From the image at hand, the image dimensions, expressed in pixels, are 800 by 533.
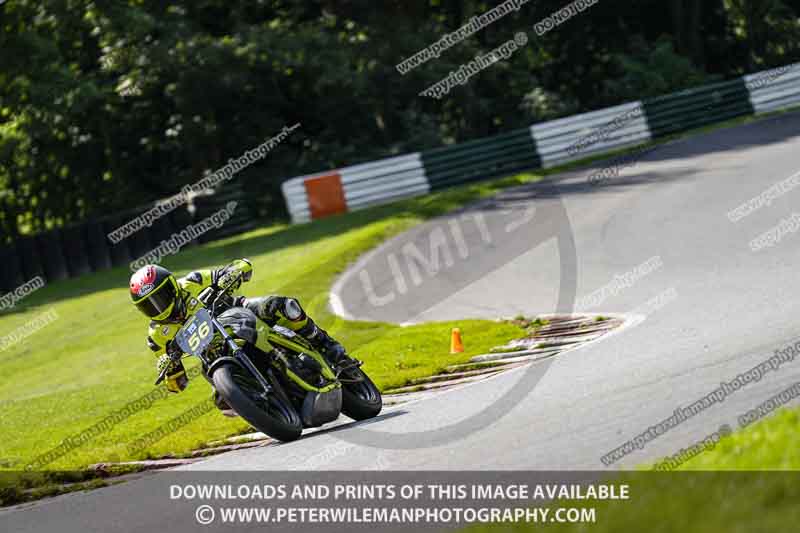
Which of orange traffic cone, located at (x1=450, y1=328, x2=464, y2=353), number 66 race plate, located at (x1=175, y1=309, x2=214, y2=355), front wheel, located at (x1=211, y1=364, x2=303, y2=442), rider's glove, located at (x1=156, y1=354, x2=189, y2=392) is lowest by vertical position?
orange traffic cone, located at (x1=450, y1=328, x2=464, y2=353)

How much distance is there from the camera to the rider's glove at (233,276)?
9906mm

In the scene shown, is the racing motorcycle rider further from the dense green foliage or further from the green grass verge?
the dense green foliage

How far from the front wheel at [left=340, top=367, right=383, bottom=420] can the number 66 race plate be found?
130cm

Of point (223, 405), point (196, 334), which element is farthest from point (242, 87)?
point (223, 405)

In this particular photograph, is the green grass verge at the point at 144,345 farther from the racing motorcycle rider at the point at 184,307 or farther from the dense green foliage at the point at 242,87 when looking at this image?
the dense green foliage at the point at 242,87

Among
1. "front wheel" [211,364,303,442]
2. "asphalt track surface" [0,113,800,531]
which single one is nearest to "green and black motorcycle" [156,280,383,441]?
"front wheel" [211,364,303,442]

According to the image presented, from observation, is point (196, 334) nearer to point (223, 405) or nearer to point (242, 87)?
point (223, 405)

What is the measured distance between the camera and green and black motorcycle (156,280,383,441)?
29.9 ft

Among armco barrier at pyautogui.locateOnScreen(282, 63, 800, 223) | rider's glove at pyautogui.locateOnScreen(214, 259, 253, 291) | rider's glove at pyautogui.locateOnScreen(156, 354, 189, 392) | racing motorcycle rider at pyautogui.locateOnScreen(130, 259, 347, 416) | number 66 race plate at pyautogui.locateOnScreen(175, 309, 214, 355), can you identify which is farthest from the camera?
armco barrier at pyautogui.locateOnScreen(282, 63, 800, 223)

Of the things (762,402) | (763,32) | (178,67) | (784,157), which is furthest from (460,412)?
(763,32)

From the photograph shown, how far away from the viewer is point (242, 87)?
30.4 m

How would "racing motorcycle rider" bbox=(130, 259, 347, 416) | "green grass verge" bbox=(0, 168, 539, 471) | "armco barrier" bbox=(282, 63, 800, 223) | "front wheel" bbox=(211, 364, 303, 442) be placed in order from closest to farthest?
"front wheel" bbox=(211, 364, 303, 442), "racing motorcycle rider" bbox=(130, 259, 347, 416), "green grass verge" bbox=(0, 168, 539, 471), "armco barrier" bbox=(282, 63, 800, 223)

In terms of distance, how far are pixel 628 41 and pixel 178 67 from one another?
46.3 feet

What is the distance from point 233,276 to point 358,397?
4.78 ft
